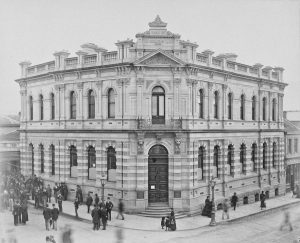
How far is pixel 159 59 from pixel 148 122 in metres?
4.62

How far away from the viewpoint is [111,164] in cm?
2878

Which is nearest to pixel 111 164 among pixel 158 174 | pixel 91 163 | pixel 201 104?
pixel 91 163

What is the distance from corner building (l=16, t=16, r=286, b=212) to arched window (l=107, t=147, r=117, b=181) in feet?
0.25

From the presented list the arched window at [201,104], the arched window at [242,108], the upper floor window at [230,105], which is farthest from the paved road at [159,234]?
the arched window at [242,108]

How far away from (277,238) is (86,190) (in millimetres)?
14730

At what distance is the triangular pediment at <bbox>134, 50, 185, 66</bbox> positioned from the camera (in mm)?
26781

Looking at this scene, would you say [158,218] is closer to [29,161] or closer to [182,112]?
[182,112]

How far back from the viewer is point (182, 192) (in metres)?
27.5

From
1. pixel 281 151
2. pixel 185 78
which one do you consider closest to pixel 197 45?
pixel 185 78

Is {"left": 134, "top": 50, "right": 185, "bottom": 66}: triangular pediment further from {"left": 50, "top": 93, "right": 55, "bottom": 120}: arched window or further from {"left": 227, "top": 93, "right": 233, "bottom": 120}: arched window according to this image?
{"left": 50, "top": 93, "right": 55, "bottom": 120}: arched window

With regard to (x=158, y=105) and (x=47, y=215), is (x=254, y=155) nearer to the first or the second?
(x=158, y=105)

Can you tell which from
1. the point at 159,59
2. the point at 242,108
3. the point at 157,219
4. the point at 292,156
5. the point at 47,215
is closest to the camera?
the point at 47,215

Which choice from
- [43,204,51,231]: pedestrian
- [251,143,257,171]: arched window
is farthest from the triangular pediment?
[251,143,257,171]: arched window

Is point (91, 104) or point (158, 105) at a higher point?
point (91, 104)
